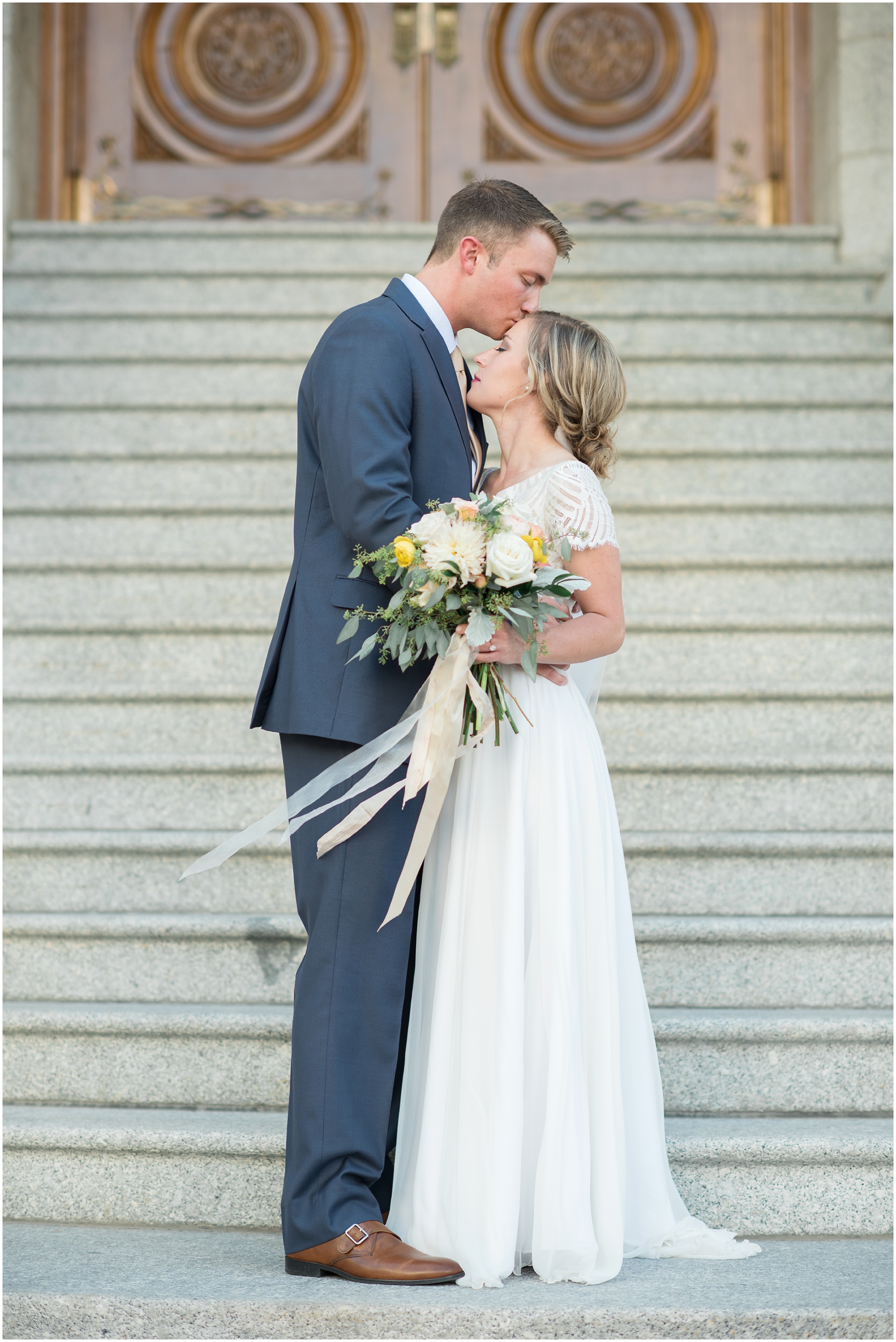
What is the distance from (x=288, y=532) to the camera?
4273mm

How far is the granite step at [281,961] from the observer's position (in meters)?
2.99

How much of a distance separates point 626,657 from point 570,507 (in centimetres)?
169

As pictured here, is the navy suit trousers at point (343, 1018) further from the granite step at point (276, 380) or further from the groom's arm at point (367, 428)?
the granite step at point (276, 380)

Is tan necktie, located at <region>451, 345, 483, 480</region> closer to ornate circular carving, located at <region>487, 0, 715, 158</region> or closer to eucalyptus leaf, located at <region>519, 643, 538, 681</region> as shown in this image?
eucalyptus leaf, located at <region>519, 643, 538, 681</region>

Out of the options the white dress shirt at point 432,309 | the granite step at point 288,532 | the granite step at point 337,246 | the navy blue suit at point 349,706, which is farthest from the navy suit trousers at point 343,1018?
the granite step at point 337,246

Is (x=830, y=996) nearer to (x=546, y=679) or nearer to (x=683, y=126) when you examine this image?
(x=546, y=679)

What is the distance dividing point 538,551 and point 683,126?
204 inches

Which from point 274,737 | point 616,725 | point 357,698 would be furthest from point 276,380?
point 357,698

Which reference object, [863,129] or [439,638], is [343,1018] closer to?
[439,638]

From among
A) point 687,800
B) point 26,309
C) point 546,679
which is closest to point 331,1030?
point 546,679

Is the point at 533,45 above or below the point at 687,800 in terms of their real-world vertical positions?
above

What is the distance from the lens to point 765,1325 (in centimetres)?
206

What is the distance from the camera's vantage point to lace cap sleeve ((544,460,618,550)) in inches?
89.4

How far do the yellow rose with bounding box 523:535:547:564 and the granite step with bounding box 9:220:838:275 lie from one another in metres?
3.43
